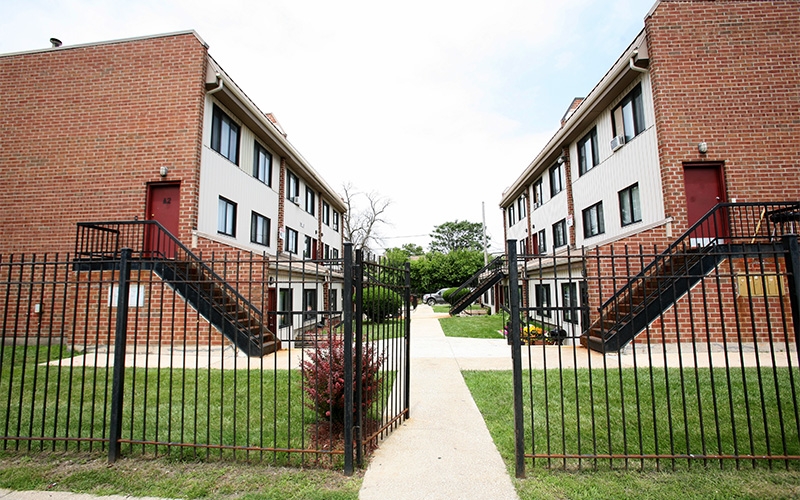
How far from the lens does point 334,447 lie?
157 inches

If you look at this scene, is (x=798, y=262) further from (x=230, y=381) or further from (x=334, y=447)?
(x=230, y=381)

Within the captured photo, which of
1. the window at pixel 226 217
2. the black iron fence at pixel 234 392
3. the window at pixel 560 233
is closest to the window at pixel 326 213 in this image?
the window at pixel 226 217

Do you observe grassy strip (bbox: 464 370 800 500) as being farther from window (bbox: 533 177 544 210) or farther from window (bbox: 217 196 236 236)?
window (bbox: 533 177 544 210)

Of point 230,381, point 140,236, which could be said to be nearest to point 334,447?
point 230,381

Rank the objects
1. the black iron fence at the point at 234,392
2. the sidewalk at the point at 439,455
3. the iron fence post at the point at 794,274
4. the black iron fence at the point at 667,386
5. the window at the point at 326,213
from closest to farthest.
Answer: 1. the sidewalk at the point at 439,455
2. the black iron fence at the point at 667,386
3. the iron fence post at the point at 794,274
4. the black iron fence at the point at 234,392
5. the window at the point at 326,213

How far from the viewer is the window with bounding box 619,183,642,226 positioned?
1136cm

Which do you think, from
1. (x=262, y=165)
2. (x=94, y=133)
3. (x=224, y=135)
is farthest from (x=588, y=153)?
(x=94, y=133)

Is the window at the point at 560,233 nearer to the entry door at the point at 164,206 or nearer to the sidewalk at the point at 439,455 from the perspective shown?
the sidewalk at the point at 439,455

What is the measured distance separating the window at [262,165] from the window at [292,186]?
5.50 feet

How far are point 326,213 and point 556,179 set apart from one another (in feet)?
41.2

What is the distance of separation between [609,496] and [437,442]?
1.65 metres

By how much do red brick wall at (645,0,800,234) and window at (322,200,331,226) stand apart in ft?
54.0

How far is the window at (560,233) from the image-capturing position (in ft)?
54.9

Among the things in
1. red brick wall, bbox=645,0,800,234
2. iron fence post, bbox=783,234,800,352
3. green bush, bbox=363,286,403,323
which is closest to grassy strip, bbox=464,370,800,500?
iron fence post, bbox=783,234,800,352
